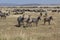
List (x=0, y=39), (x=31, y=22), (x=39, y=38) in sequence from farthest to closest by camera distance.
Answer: (x=31, y=22) → (x=39, y=38) → (x=0, y=39)

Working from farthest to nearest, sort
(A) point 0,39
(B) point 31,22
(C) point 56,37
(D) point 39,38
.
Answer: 1. (B) point 31,22
2. (C) point 56,37
3. (D) point 39,38
4. (A) point 0,39

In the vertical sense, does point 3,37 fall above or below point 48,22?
above

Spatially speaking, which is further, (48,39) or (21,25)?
(21,25)

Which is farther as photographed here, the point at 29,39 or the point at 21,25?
the point at 21,25

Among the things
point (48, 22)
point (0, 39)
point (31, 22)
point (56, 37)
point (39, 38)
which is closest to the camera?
point (0, 39)

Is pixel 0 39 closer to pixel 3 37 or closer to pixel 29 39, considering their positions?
pixel 3 37

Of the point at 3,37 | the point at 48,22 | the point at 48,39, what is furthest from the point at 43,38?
the point at 48,22

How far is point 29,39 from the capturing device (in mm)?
16578

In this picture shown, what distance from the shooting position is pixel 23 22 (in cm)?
3036

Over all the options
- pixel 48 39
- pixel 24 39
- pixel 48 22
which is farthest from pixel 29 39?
pixel 48 22

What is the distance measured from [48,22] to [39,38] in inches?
548

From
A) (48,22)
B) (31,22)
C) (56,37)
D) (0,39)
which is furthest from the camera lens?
(48,22)

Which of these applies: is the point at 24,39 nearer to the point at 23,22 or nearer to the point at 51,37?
the point at 51,37

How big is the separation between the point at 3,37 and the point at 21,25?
13.7 metres
